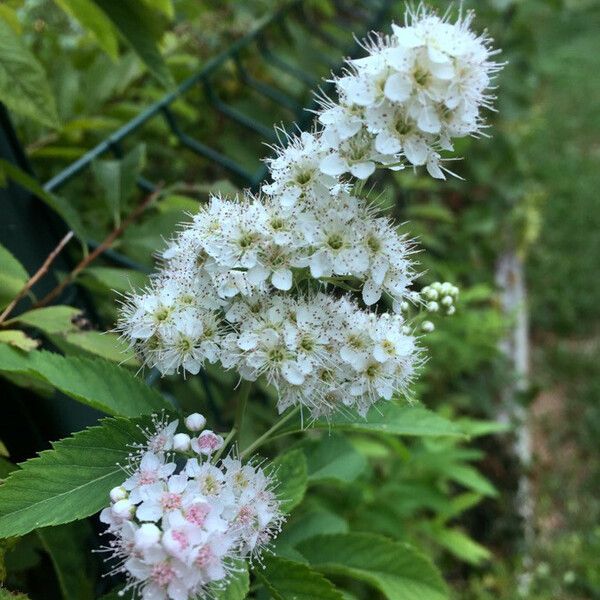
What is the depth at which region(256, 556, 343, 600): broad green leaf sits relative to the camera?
754mm

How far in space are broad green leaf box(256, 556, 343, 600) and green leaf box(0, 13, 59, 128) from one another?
2.12 feet

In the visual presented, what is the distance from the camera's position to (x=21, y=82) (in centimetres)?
101

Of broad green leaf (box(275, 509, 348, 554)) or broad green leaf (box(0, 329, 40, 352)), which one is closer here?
broad green leaf (box(0, 329, 40, 352))

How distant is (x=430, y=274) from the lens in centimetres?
264

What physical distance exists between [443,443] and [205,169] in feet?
3.24

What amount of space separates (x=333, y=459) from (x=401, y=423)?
301mm

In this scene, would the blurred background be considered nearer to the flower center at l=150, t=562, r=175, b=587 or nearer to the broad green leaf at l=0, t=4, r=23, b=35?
the broad green leaf at l=0, t=4, r=23, b=35

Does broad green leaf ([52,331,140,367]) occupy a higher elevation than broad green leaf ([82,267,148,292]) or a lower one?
lower

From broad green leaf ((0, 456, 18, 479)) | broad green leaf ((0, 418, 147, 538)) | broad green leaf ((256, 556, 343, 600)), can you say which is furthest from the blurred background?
broad green leaf ((256, 556, 343, 600))

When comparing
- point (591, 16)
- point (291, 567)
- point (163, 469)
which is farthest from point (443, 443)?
point (591, 16)

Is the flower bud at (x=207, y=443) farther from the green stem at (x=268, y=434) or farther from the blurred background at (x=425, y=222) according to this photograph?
the blurred background at (x=425, y=222)

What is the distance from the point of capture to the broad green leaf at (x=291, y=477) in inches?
35.4

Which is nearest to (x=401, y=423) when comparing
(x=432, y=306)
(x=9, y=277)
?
(x=432, y=306)

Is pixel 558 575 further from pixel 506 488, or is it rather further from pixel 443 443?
pixel 443 443
